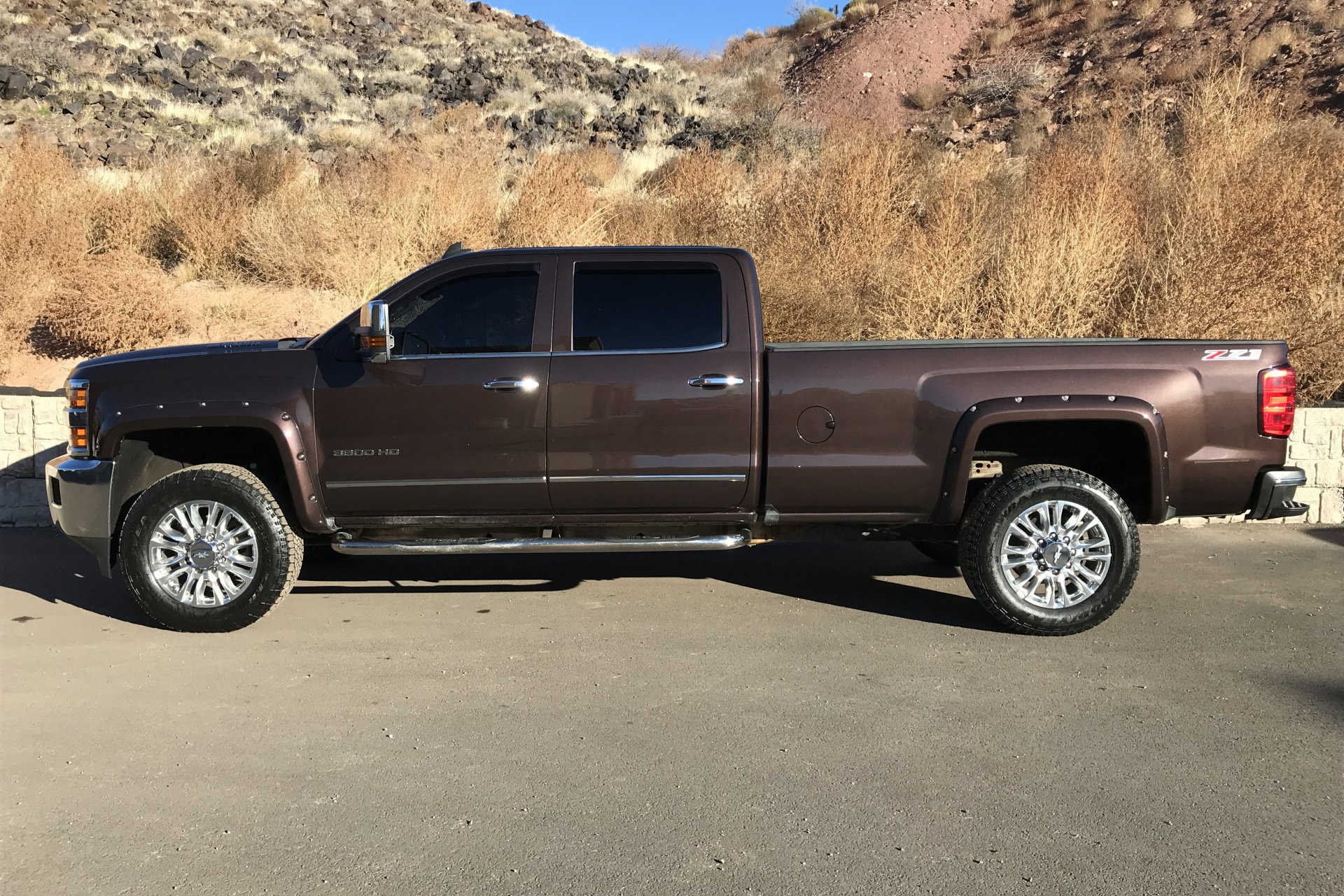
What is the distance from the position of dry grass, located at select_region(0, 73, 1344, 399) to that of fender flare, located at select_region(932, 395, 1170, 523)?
4.89 meters

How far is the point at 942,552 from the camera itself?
22.9 feet

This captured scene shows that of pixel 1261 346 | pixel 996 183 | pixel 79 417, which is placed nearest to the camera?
pixel 1261 346

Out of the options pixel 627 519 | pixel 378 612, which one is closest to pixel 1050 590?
pixel 627 519

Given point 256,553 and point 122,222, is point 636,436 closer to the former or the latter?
point 256,553

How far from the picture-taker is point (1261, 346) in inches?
204

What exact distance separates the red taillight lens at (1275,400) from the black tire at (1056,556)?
2.61ft

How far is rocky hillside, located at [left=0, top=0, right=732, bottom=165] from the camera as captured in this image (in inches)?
995

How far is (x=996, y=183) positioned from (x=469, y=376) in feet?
36.2

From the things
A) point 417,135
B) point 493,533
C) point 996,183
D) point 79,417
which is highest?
point 417,135

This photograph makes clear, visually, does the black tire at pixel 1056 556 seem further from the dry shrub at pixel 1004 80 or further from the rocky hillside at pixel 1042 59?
the dry shrub at pixel 1004 80

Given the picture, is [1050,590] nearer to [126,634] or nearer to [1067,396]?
[1067,396]

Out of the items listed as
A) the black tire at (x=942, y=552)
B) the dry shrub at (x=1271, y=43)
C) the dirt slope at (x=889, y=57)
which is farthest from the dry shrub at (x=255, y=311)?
the dry shrub at (x=1271, y=43)

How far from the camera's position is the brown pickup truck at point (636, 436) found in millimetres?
5238

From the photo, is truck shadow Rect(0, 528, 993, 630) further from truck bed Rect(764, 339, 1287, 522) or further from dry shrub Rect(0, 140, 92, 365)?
dry shrub Rect(0, 140, 92, 365)
